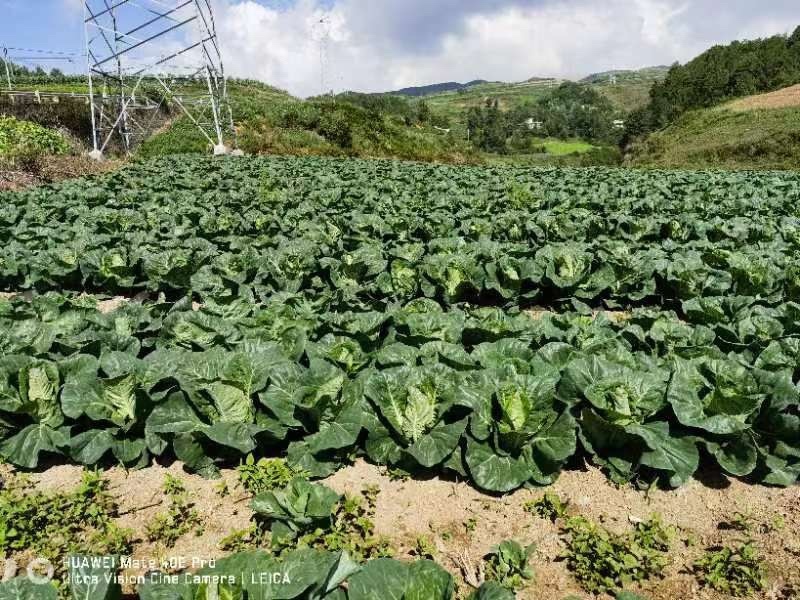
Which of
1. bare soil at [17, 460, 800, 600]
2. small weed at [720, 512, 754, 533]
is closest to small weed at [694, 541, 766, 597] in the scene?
bare soil at [17, 460, 800, 600]

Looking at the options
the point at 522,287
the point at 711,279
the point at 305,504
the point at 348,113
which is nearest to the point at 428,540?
the point at 305,504

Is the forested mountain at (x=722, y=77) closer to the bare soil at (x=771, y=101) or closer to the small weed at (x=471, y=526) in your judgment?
the bare soil at (x=771, y=101)

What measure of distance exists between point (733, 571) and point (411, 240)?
7.51 metres

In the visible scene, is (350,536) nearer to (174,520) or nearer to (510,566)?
(510,566)

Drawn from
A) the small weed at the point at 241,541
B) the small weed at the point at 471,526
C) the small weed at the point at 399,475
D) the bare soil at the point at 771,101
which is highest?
the bare soil at the point at 771,101

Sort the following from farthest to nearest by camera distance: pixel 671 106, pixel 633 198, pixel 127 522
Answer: pixel 671 106 < pixel 633 198 < pixel 127 522

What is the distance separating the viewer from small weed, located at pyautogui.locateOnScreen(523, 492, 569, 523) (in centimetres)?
→ 329

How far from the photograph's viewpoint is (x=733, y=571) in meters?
2.85

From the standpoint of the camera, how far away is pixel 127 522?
11.0 feet

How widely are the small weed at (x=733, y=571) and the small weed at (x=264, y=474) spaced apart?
2405 mm

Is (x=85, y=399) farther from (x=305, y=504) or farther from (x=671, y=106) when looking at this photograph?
(x=671, y=106)

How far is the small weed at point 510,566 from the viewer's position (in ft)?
9.38

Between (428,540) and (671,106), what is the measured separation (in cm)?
8065

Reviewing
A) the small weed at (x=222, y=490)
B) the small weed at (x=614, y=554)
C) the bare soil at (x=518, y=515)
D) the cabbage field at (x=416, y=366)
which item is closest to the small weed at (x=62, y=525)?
the bare soil at (x=518, y=515)
